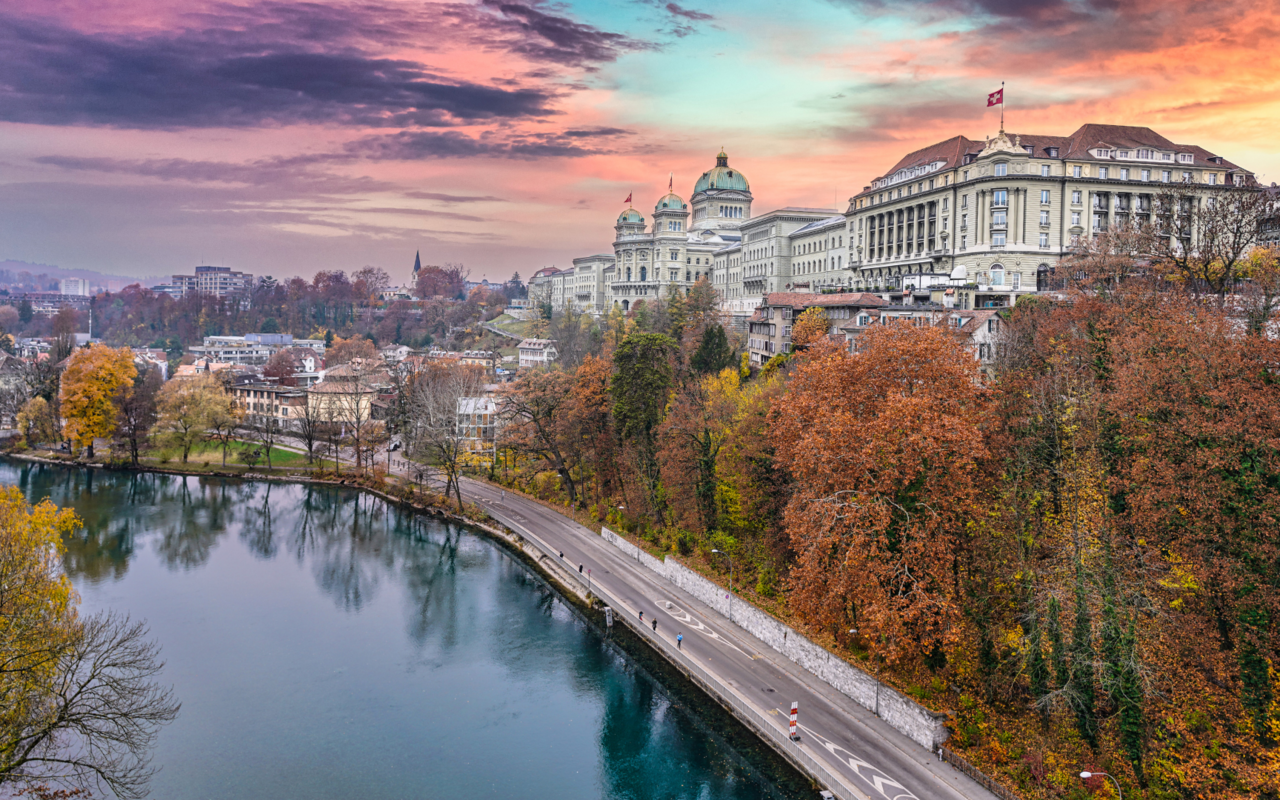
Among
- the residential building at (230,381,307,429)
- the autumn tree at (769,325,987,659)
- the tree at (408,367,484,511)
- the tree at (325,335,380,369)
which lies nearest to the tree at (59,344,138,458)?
the residential building at (230,381,307,429)

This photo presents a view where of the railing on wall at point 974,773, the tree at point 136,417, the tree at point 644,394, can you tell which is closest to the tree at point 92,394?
the tree at point 136,417

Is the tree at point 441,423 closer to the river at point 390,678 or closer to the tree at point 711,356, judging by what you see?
the river at point 390,678

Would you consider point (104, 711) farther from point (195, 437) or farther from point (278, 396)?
point (278, 396)

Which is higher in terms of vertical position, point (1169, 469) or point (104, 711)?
point (1169, 469)

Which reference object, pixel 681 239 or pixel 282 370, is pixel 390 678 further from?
pixel 681 239

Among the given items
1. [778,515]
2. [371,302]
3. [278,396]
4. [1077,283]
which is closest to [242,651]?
[778,515]
